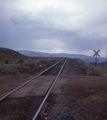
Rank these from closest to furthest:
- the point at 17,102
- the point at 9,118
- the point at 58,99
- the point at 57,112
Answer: the point at 9,118, the point at 57,112, the point at 17,102, the point at 58,99

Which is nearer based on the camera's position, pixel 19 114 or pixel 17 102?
pixel 19 114

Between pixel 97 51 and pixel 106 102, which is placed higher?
pixel 97 51

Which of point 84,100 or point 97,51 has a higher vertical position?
point 97,51

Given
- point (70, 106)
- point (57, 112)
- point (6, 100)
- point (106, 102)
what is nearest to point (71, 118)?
point (57, 112)

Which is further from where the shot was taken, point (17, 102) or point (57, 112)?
point (17, 102)

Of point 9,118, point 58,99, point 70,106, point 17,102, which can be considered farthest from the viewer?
point 58,99

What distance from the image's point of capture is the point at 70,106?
6141mm

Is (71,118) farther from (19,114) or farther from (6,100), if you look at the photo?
(6,100)

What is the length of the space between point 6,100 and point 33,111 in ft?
6.22

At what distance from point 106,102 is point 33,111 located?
3.19 meters

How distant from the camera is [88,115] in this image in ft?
17.4

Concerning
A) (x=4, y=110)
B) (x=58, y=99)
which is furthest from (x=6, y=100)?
(x=58, y=99)

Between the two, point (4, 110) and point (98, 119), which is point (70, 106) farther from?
point (4, 110)

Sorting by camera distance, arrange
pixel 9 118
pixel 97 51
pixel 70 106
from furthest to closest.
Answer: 1. pixel 97 51
2. pixel 70 106
3. pixel 9 118
